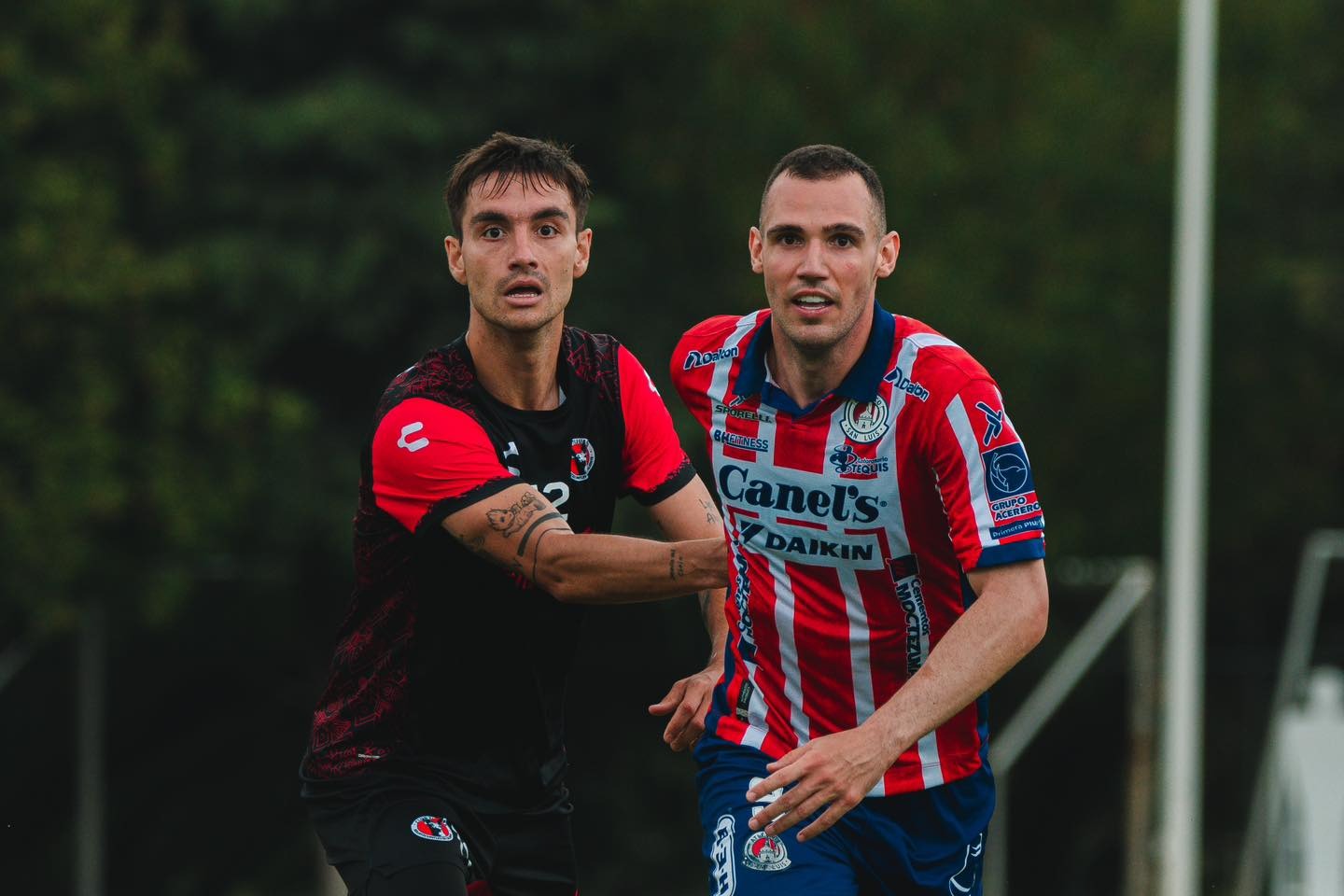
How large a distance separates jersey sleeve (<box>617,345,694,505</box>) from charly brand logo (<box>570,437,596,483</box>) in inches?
5.6

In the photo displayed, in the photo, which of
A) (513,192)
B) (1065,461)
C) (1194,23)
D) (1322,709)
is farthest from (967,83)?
(513,192)

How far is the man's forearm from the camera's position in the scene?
16.0 feet

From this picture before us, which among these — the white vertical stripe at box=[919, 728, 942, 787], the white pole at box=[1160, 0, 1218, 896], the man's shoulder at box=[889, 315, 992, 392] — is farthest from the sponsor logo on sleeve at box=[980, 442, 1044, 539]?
the white pole at box=[1160, 0, 1218, 896]

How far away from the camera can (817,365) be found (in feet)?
15.9

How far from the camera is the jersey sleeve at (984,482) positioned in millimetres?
4402

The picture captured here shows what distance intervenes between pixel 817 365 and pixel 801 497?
313 millimetres

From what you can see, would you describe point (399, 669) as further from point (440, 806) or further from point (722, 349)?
point (722, 349)

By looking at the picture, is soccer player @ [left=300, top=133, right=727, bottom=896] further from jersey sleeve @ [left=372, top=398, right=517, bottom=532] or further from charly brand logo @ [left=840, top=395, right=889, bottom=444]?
charly brand logo @ [left=840, top=395, right=889, bottom=444]

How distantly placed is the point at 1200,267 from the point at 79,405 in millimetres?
8480

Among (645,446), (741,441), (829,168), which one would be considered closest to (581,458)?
(645,446)

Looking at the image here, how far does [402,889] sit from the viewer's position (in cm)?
482

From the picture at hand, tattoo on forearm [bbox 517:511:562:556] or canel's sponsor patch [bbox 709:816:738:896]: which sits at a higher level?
tattoo on forearm [bbox 517:511:562:556]

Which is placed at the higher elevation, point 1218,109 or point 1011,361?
point 1218,109

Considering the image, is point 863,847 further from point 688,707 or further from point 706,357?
point 706,357
